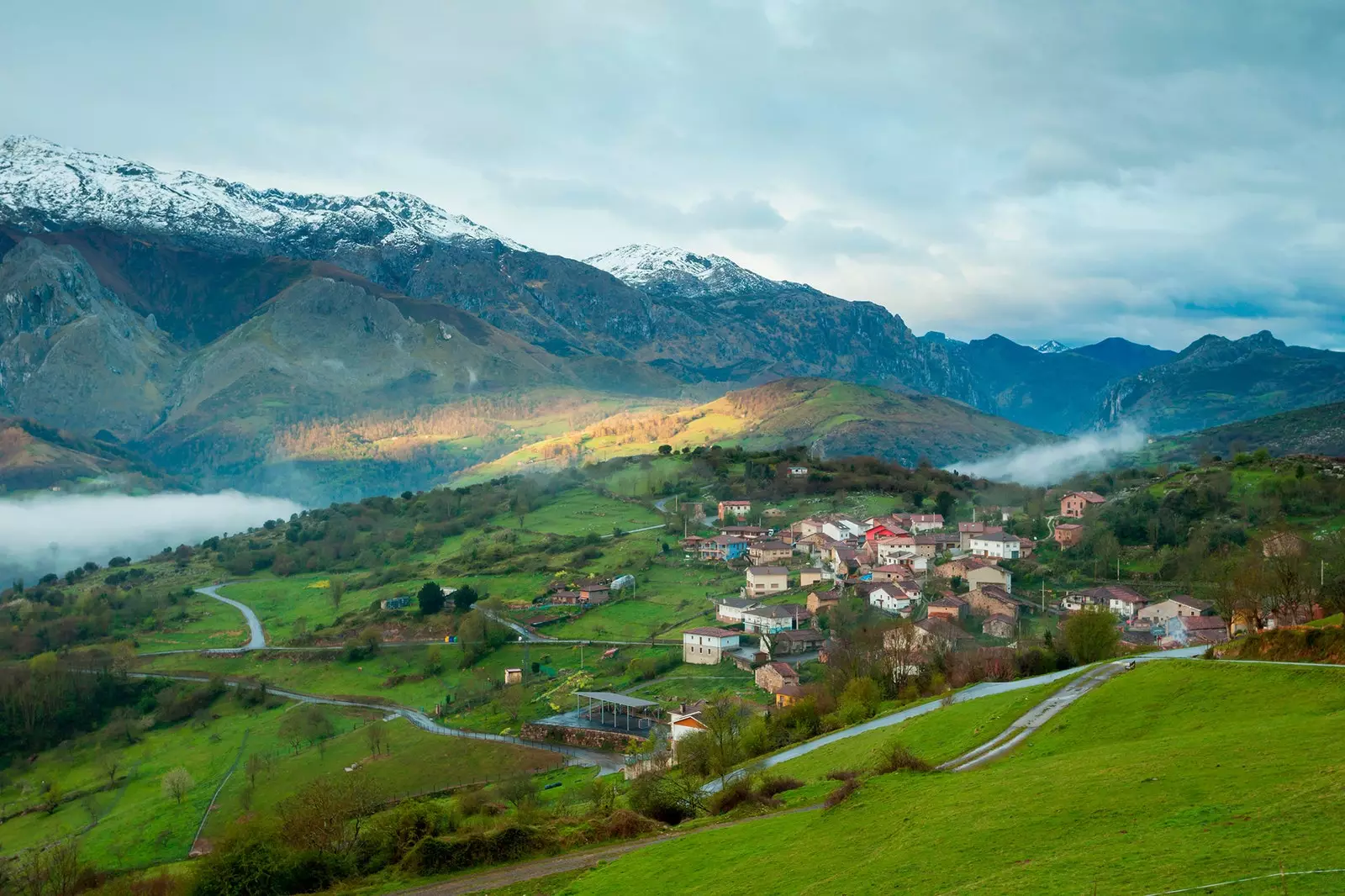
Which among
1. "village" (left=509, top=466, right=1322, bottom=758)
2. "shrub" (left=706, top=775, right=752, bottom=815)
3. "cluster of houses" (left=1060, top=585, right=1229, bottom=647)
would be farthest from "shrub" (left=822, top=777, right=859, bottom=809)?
"cluster of houses" (left=1060, top=585, right=1229, bottom=647)

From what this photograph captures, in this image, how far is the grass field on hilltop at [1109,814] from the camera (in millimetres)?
15734

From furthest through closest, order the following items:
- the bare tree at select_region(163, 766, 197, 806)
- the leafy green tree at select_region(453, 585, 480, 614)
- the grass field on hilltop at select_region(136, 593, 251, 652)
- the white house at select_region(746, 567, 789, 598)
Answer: the grass field on hilltop at select_region(136, 593, 251, 652) → the leafy green tree at select_region(453, 585, 480, 614) → the white house at select_region(746, 567, 789, 598) → the bare tree at select_region(163, 766, 197, 806)

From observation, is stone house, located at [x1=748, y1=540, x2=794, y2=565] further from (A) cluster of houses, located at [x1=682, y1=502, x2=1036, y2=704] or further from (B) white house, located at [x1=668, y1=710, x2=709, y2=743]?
(B) white house, located at [x1=668, y1=710, x2=709, y2=743]

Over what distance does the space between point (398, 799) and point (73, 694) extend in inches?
2416

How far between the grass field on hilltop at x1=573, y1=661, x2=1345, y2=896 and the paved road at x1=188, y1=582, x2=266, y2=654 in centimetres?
9726

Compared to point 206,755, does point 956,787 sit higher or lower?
higher

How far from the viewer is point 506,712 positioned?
75.9 meters

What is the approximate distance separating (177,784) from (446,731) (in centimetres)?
1932

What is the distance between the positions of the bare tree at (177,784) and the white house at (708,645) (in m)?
39.4

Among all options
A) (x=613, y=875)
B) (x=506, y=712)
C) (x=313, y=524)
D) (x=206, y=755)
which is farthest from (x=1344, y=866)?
(x=313, y=524)

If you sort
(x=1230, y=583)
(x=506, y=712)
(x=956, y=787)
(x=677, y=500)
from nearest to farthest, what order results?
(x=956, y=787)
(x=1230, y=583)
(x=506, y=712)
(x=677, y=500)

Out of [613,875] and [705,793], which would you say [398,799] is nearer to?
[705,793]

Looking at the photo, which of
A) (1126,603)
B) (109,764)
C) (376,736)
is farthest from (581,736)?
(1126,603)

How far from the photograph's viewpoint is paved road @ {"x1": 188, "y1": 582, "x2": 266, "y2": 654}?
111062 mm
